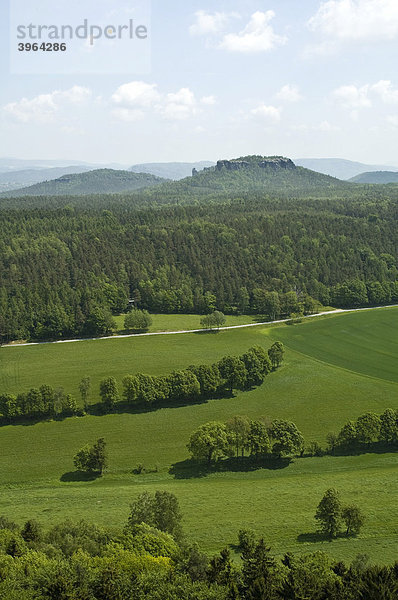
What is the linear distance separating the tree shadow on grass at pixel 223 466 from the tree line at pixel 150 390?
66.5 ft

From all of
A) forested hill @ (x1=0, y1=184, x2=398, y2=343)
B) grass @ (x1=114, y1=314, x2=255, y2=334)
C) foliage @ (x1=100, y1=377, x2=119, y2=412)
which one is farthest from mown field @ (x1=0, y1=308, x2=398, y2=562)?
forested hill @ (x1=0, y1=184, x2=398, y2=343)

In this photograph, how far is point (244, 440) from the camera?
71250mm

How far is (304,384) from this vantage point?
9719cm

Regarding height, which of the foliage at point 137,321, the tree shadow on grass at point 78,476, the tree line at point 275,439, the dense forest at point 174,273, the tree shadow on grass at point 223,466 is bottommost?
the tree shadow on grass at point 78,476

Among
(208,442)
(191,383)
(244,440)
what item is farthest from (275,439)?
(191,383)

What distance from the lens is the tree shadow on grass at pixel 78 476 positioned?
222ft

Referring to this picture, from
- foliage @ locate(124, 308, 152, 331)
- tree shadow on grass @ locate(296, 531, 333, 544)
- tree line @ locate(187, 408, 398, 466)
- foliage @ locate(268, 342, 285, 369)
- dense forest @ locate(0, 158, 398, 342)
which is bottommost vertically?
tree shadow on grass @ locate(296, 531, 333, 544)

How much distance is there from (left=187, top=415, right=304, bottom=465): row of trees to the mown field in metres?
2.77

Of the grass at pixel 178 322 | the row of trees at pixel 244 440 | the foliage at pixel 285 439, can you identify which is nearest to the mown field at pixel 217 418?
the foliage at pixel 285 439

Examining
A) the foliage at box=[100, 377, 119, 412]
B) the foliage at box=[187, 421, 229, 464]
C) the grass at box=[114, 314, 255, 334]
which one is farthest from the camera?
the grass at box=[114, 314, 255, 334]

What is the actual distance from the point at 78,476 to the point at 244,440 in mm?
23506

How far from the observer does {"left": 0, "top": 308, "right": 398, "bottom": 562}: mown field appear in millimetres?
54531

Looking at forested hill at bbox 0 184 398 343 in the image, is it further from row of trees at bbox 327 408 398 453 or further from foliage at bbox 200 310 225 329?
row of trees at bbox 327 408 398 453

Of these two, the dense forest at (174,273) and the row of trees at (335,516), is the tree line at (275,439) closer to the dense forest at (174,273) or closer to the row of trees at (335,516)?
the row of trees at (335,516)
